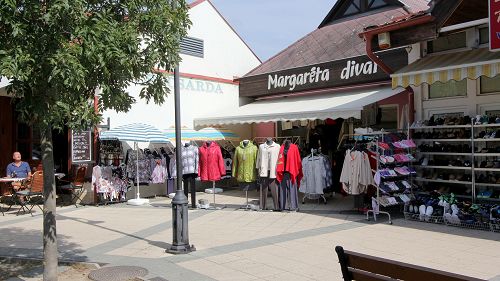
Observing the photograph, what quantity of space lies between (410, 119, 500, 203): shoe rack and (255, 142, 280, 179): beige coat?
9.74 ft

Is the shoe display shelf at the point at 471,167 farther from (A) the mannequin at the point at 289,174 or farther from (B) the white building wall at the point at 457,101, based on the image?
(A) the mannequin at the point at 289,174

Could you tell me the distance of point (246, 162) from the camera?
11.1 meters

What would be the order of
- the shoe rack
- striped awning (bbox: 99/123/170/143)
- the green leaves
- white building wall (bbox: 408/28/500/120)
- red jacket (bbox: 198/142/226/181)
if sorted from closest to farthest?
the green leaves < the shoe rack < white building wall (bbox: 408/28/500/120) < red jacket (bbox: 198/142/226/181) < striped awning (bbox: 99/123/170/143)

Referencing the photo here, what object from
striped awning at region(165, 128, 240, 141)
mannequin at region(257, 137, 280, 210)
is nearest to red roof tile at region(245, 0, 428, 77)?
striped awning at region(165, 128, 240, 141)

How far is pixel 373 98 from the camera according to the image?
11.3 meters

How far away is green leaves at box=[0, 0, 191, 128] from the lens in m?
4.01

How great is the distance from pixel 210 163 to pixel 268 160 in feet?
5.63

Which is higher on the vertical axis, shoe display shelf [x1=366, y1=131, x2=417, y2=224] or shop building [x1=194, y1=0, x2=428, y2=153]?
shop building [x1=194, y1=0, x2=428, y2=153]

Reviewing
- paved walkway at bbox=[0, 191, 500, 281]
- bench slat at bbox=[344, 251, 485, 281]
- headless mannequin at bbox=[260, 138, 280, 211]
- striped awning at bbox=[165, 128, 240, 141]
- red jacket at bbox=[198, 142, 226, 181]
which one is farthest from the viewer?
striped awning at bbox=[165, 128, 240, 141]

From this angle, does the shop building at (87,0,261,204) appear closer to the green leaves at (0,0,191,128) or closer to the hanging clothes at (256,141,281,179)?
the hanging clothes at (256,141,281,179)

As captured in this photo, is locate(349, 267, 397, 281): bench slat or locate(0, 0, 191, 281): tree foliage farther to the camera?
locate(0, 0, 191, 281): tree foliage

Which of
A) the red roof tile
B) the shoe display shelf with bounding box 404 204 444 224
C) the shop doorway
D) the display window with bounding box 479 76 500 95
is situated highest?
the red roof tile

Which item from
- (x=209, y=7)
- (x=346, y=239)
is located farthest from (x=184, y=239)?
(x=209, y=7)

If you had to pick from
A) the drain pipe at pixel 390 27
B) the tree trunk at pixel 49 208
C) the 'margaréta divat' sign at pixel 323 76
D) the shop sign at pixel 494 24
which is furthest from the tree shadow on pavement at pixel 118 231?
the 'margaréta divat' sign at pixel 323 76
